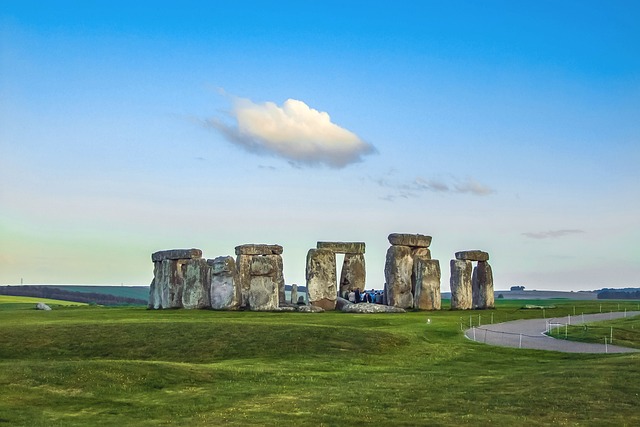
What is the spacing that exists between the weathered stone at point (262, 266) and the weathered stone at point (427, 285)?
1034 centimetres

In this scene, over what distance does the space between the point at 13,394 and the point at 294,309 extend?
33.0 m

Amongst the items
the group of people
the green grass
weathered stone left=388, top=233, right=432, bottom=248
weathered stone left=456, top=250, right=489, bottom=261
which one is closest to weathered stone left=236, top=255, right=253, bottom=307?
the group of people

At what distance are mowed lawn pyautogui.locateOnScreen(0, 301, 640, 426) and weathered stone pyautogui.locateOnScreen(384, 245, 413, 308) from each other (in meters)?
18.2

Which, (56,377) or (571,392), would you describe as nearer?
(571,392)

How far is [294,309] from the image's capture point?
181 feet

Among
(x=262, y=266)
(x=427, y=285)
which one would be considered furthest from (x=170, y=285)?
(x=427, y=285)

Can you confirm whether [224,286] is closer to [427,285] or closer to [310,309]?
[310,309]

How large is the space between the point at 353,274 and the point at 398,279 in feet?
16.7

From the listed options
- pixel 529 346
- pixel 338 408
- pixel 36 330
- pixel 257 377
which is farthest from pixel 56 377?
pixel 529 346

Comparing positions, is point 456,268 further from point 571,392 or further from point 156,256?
point 571,392

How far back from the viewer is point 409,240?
58812 mm

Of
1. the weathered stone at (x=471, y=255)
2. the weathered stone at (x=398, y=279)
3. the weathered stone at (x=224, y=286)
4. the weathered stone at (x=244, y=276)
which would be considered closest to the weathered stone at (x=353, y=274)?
the weathered stone at (x=398, y=279)

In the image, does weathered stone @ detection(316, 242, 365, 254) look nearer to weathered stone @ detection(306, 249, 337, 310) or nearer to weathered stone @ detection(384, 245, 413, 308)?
weathered stone @ detection(306, 249, 337, 310)

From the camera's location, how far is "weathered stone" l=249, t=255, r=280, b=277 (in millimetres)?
54812
